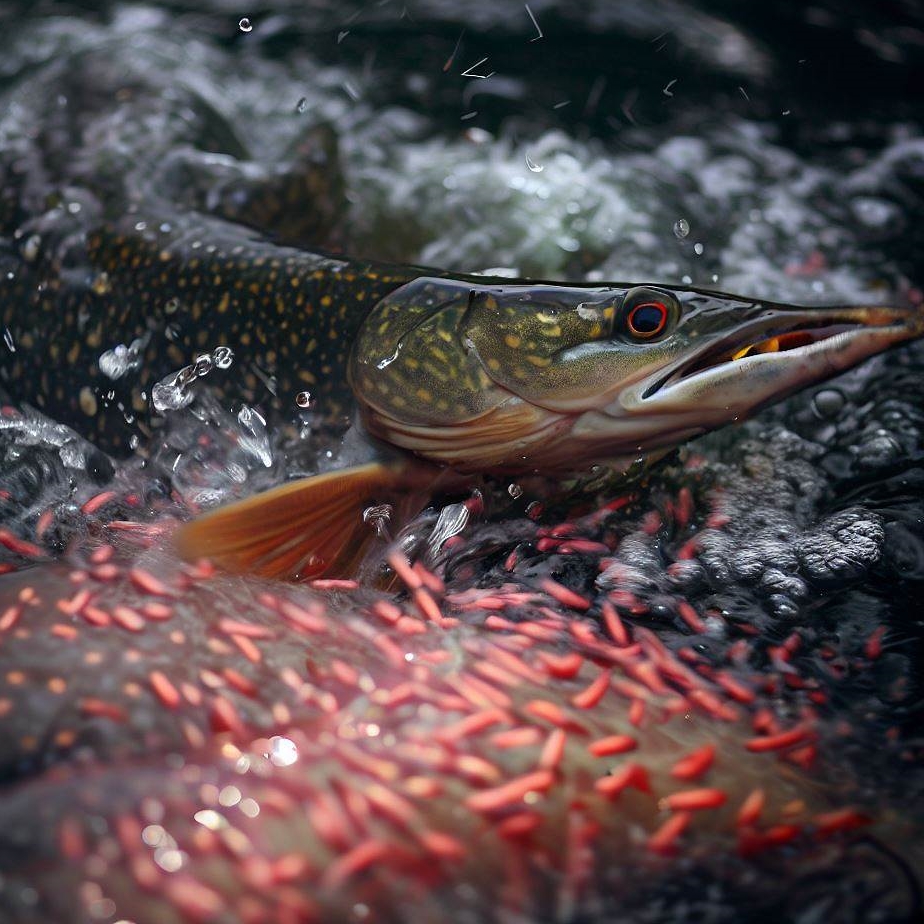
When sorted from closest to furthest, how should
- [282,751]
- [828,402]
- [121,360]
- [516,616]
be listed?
[282,751], [516,616], [121,360], [828,402]

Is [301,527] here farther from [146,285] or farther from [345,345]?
[146,285]

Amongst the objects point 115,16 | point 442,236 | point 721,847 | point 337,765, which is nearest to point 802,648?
point 721,847

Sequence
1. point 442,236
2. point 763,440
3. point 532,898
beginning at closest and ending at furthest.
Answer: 1. point 532,898
2. point 763,440
3. point 442,236

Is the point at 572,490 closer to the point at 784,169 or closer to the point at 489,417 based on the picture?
the point at 489,417

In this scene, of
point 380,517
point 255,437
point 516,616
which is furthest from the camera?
point 255,437

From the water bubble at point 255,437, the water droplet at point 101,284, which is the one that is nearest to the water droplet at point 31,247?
the water droplet at point 101,284

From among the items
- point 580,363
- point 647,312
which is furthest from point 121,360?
point 647,312

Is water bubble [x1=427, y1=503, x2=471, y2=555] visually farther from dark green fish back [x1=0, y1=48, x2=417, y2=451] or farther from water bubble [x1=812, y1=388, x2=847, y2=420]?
water bubble [x1=812, y1=388, x2=847, y2=420]

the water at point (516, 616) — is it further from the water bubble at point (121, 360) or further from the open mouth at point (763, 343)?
the open mouth at point (763, 343)
